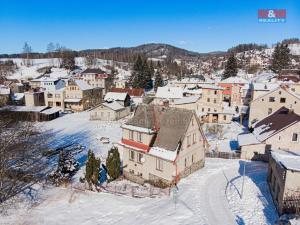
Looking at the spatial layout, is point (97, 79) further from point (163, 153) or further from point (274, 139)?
point (163, 153)

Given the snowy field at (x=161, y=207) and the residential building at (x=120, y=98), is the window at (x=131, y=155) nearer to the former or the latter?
the snowy field at (x=161, y=207)

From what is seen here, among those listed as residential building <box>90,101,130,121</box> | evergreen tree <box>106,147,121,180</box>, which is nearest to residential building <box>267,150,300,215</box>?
evergreen tree <box>106,147,121,180</box>

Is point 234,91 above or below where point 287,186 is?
above

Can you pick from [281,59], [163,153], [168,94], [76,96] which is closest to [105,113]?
[76,96]

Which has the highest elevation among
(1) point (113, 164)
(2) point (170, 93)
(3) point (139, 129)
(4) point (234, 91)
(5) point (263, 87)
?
(5) point (263, 87)

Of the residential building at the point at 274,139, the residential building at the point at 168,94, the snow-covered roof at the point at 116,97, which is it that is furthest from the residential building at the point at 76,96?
the residential building at the point at 274,139

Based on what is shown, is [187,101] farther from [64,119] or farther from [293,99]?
[64,119]

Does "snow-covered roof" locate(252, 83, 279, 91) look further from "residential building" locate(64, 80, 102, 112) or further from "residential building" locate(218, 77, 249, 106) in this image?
"residential building" locate(64, 80, 102, 112)
